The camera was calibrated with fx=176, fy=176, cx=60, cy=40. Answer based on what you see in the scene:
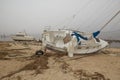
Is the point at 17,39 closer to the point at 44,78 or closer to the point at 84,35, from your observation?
the point at 84,35

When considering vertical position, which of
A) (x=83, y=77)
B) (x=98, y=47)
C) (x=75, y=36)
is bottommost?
(x=83, y=77)

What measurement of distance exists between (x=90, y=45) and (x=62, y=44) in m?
3.45

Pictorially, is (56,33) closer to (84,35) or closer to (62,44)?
(62,44)

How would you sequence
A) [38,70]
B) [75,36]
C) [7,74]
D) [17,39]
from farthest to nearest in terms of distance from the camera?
1. [17,39]
2. [75,36]
3. [38,70]
4. [7,74]

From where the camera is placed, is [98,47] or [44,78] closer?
[44,78]

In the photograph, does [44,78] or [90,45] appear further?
[90,45]

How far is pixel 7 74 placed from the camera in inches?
446

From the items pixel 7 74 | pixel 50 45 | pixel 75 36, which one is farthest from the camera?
pixel 50 45

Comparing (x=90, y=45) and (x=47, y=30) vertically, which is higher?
(x=47, y=30)

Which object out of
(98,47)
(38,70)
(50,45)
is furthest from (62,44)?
(38,70)

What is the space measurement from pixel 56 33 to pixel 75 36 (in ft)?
8.52

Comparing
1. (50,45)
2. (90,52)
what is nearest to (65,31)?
(50,45)

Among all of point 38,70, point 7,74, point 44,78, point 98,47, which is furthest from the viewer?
point 98,47

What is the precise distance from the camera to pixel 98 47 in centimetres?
2155
